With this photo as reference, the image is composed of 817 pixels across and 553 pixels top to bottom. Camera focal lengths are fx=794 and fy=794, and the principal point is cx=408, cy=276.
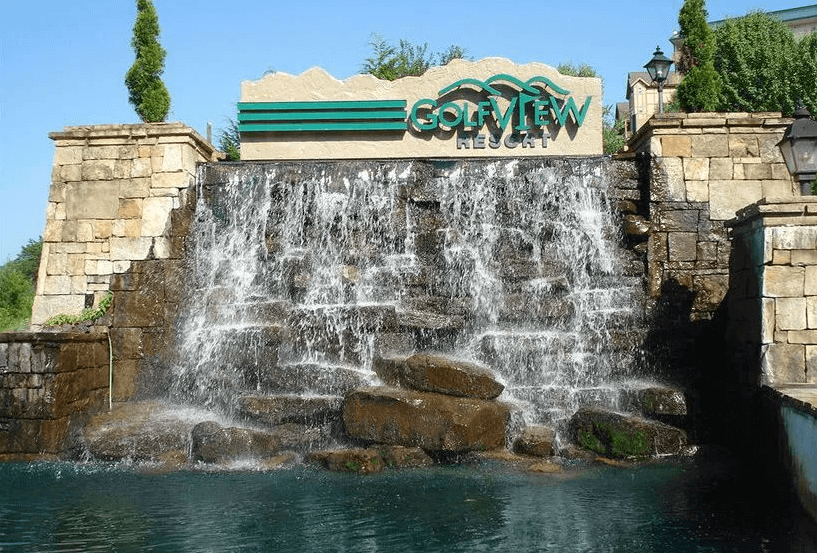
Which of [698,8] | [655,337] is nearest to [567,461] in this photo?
[655,337]

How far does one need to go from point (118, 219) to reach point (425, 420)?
6.35m

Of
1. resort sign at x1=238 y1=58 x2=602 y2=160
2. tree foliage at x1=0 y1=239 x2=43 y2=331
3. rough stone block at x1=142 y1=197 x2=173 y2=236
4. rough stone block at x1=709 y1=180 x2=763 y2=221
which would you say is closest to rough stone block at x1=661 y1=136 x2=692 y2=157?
rough stone block at x1=709 y1=180 x2=763 y2=221

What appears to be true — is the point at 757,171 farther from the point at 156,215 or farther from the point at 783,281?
the point at 156,215

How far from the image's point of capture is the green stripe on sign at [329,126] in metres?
14.3

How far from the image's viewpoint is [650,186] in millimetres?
11938

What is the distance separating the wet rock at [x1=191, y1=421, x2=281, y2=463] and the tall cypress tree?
6731 millimetres

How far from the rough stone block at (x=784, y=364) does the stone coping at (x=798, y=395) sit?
0.19 m

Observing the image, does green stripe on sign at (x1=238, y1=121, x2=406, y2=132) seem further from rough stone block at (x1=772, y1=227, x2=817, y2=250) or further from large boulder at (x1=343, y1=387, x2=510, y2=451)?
rough stone block at (x1=772, y1=227, x2=817, y2=250)

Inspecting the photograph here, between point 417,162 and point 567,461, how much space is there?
237 inches

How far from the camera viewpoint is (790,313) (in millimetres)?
7734

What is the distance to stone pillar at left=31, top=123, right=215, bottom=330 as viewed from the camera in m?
11.8

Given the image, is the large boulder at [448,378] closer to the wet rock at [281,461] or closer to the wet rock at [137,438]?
the wet rock at [281,461]

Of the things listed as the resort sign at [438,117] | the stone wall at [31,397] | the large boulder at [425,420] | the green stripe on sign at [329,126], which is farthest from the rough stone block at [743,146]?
the stone wall at [31,397]

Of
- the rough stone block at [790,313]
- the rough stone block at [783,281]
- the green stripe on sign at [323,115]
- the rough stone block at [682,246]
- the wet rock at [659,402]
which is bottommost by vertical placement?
the wet rock at [659,402]
